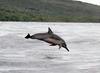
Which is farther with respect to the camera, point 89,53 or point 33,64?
point 89,53

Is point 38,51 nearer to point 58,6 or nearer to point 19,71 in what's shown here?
point 19,71

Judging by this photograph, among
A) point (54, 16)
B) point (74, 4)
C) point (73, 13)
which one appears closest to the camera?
point (54, 16)

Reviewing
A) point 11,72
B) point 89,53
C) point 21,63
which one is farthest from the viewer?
point 89,53

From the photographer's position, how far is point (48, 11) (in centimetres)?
12669

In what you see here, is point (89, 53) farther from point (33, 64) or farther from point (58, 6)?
point (58, 6)

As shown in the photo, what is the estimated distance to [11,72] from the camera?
3703 cm

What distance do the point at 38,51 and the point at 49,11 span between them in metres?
72.8

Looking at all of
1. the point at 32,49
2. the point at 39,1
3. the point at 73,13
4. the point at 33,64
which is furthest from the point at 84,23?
the point at 33,64

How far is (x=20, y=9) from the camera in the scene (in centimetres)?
12238

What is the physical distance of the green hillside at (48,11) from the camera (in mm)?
113375

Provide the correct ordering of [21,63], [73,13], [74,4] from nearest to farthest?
1. [21,63]
2. [73,13]
3. [74,4]

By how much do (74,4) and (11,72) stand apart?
10589 centimetres

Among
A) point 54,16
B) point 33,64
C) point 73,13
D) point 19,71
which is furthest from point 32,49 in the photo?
point 73,13

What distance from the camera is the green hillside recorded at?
113375 millimetres
